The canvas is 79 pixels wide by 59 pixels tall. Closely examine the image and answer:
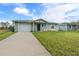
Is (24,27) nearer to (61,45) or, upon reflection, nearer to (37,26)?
(37,26)

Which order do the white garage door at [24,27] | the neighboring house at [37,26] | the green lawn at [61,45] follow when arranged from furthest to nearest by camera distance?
the white garage door at [24,27], the neighboring house at [37,26], the green lawn at [61,45]

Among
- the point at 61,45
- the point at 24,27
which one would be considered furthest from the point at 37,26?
the point at 61,45

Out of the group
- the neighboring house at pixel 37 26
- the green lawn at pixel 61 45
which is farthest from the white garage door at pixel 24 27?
the green lawn at pixel 61 45

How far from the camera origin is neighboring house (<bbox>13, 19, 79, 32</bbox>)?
1856cm

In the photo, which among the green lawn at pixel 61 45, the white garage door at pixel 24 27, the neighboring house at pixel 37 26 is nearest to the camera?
the green lawn at pixel 61 45

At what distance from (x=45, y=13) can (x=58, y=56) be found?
9.98m

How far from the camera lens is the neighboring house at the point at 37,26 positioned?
18.6 meters

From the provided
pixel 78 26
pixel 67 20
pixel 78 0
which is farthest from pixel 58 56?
pixel 78 26

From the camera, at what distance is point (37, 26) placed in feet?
68.3

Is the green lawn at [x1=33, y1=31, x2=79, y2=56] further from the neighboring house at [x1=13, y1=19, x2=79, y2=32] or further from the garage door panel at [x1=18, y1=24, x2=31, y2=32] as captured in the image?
the garage door panel at [x1=18, y1=24, x2=31, y2=32]

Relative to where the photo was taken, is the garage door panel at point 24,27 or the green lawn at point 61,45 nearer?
the green lawn at point 61,45

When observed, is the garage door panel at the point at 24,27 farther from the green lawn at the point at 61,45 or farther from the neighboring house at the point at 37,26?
the green lawn at the point at 61,45

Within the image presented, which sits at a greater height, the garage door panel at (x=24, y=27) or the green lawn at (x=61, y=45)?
the garage door panel at (x=24, y=27)

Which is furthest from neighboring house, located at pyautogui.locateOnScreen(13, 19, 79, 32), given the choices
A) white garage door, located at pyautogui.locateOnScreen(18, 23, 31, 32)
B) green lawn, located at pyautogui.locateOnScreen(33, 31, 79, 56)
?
green lawn, located at pyautogui.locateOnScreen(33, 31, 79, 56)
